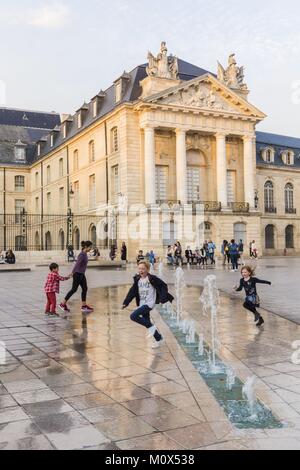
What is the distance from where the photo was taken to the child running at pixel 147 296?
24.3 ft

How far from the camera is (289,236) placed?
2066 inches

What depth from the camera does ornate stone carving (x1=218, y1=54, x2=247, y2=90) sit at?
43969mm

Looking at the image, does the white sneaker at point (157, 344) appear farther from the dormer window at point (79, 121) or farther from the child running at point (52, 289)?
the dormer window at point (79, 121)

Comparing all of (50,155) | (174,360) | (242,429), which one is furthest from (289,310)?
(50,155)

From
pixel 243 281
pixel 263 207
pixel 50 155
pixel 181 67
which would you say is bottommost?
pixel 243 281

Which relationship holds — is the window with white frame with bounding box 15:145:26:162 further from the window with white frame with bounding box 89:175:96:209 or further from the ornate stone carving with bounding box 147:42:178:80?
the ornate stone carving with bounding box 147:42:178:80

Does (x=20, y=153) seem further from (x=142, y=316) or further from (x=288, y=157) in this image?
(x=142, y=316)

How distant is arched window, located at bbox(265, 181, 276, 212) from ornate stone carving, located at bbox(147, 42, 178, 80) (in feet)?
55.8

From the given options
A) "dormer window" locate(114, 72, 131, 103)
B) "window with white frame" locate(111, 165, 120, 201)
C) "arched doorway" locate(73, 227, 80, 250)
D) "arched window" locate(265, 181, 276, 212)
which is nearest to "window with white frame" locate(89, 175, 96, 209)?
"arched doorway" locate(73, 227, 80, 250)

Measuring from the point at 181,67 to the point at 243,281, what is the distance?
3815 centimetres

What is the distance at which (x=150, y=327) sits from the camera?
7340 millimetres

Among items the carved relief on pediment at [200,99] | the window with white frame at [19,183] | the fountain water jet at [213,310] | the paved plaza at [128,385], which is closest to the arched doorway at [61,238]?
the window with white frame at [19,183]

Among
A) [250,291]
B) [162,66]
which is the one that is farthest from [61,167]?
[250,291]
